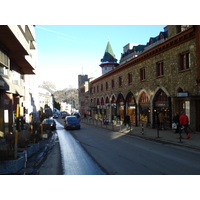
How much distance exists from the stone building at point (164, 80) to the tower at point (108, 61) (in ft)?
62.7

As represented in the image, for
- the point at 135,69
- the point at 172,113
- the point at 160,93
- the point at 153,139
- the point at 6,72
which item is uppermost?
the point at 135,69

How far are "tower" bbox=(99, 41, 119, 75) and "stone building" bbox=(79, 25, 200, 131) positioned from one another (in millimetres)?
19116

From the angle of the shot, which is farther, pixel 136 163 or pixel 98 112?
pixel 98 112

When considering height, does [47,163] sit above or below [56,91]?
below

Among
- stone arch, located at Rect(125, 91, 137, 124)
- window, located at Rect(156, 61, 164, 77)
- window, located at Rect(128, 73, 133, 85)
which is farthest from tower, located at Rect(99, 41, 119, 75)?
window, located at Rect(156, 61, 164, 77)

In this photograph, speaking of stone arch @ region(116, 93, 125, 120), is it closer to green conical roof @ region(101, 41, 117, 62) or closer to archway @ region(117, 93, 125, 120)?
archway @ region(117, 93, 125, 120)

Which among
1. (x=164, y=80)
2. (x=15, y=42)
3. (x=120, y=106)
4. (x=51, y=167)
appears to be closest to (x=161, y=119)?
(x=164, y=80)

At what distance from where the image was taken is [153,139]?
637 inches

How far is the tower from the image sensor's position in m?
55.2

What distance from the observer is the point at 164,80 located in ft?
70.4

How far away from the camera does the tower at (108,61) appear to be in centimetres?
5525
